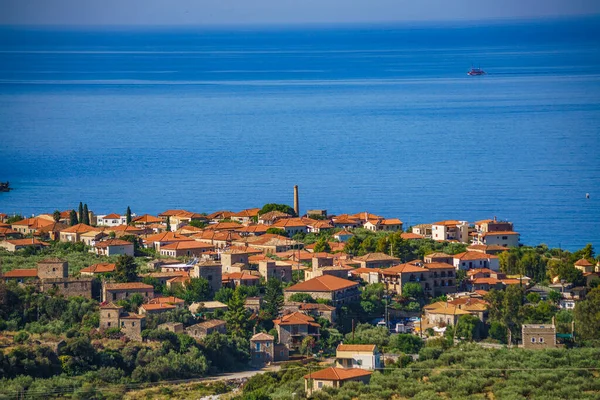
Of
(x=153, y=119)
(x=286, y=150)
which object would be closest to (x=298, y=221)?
(x=286, y=150)

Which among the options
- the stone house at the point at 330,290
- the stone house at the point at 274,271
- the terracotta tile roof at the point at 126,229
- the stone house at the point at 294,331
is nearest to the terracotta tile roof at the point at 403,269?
the stone house at the point at 330,290

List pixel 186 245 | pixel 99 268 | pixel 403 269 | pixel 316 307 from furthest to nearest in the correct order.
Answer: pixel 186 245
pixel 403 269
pixel 99 268
pixel 316 307

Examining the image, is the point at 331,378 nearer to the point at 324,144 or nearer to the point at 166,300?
the point at 166,300

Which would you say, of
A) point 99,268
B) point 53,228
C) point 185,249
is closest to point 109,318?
point 99,268

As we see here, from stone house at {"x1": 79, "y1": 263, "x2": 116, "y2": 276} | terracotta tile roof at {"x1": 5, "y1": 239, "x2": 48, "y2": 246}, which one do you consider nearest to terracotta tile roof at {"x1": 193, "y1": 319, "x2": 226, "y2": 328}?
stone house at {"x1": 79, "y1": 263, "x2": 116, "y2": 276}

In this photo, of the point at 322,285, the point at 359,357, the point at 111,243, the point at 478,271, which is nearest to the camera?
the point at 359,357

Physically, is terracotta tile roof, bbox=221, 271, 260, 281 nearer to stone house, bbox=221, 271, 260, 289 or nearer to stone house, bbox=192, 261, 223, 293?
stone house, bbox=221, 271, 260, 289

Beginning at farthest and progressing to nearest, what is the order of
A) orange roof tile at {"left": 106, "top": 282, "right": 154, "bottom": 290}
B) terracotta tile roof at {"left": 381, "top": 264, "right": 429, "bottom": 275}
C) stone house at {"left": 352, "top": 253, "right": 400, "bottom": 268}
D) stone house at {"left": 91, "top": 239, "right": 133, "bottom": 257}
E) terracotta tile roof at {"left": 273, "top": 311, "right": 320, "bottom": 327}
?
stone house at {"left": 91, "top": 239, "right": 133, "bottom": 257} < stone house at {"left": 352, "top": 253, "right": 400, "bottom": 268} < terracotta tile roof at {"left": 381, "top": 264, "right": 429, "bottom": 275} < orange roof tile at {"left": 106, "top": 282, "right": 154, "bottom": 290} < terracotta tile roof at {"left": 273, "top": 311, "right": 320, "bottom": 327}
